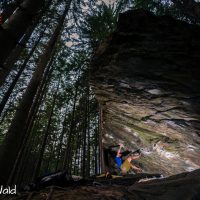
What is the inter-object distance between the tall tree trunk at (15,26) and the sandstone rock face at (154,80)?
401cm

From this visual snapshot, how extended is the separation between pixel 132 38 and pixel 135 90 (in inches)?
77.2

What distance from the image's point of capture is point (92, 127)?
19.3 metres

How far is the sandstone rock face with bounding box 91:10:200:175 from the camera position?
19.4 feet

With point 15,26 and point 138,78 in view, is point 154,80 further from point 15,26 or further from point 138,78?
point 15,26

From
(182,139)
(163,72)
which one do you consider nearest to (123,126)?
(182,139)

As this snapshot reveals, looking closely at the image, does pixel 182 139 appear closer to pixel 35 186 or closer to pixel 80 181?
pixel 80 181

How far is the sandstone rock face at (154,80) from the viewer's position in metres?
5.91

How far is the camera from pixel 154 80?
6.66 m

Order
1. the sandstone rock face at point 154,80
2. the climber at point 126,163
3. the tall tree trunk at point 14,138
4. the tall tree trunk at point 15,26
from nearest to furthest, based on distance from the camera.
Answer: the tall tree trunk at point 15,26, the tall tree trunk at point 14,138, the sandstone rock face at point 154,80, the climber at point 126,163

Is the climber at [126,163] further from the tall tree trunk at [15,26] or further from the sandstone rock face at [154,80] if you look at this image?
the tall tree trunk at [15,26]

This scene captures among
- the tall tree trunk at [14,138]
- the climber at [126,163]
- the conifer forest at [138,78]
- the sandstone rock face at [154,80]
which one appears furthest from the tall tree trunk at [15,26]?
the climber at [126,163]

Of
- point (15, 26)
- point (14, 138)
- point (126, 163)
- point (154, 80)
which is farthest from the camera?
point (126, 163)

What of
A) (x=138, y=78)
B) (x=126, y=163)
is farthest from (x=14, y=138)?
(x=126, y=163)

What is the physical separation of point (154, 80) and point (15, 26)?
518 cm
